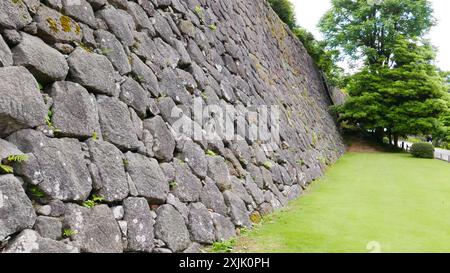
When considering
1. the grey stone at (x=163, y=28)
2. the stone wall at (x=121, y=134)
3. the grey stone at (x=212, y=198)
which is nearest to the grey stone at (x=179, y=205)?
the stone wall at (x=121, y=134)

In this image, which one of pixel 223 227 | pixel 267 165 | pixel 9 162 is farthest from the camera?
pixel 267 165

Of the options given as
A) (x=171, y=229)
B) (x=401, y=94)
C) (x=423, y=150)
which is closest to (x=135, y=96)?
(x=171, y=229)

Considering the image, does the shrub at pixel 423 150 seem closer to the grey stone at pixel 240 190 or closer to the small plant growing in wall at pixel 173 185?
the grey stone at pixel 240 190

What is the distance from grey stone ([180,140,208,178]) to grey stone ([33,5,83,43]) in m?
2.31

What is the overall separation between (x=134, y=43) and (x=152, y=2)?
1.47 metres

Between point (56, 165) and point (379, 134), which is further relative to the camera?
point (379, 134)

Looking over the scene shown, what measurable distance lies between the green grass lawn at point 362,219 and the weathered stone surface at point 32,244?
2.95 meters

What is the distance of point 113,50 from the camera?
531cm

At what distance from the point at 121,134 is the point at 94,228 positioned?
1.34m

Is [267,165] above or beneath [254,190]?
above

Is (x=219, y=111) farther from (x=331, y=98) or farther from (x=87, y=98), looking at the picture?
A: (x=331, y=98)

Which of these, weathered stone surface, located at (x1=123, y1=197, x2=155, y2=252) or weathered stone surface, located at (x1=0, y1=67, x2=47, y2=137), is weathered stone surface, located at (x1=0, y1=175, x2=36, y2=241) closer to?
weathered stone surface, located at (x1=0, y1=67, x2=47, y2=137)

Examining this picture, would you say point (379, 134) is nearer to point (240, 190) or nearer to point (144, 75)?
point (240, 190)
